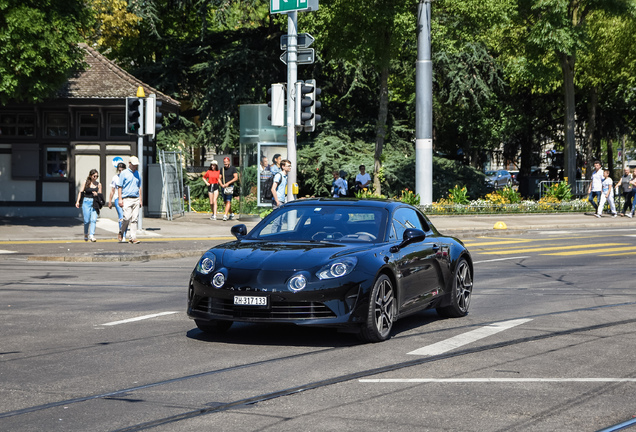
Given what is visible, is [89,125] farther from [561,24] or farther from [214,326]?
[214,326]

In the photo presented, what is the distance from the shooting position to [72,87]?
30578mm

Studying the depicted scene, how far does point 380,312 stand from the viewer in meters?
8.91

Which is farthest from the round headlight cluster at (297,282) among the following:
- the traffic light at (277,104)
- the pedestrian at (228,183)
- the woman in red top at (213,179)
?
the woman in red top at (213,179)

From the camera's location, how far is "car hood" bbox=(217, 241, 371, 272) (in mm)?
8602

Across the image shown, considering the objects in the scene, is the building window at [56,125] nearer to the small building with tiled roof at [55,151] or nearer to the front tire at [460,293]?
the small building with tiled roof at [55,151]

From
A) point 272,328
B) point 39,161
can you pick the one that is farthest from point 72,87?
point 272,328

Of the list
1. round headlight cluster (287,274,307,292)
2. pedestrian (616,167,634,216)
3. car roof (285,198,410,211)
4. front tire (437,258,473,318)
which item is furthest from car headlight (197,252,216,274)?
pedestrian (616,167,634,216)

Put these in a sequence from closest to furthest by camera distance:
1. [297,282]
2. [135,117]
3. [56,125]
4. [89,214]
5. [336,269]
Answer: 1. [297,282]
2. [336,269]
3. [89,214]
4. [135,117]
5. [56,125]

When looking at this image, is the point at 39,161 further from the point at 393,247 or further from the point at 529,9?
the point at 393,247

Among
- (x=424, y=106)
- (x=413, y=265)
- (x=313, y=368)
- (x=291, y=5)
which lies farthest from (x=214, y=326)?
(x=424, y=106)

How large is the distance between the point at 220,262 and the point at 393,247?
171 centimetres

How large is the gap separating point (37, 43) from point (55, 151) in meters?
8.68

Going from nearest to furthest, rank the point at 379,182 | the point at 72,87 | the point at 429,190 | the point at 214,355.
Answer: the point at 214,355 → the point at 72,87 → the point at 429,190 → the point at 379,182

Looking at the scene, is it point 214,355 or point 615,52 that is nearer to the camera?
point 214,355
